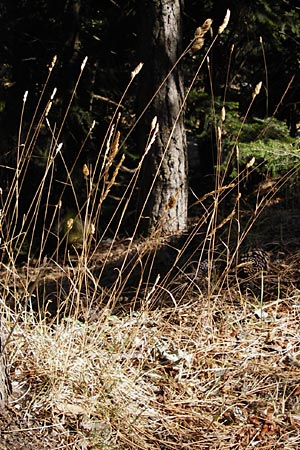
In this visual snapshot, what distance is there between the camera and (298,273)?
3807 millimetres

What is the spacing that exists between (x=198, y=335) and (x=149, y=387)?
49 cm

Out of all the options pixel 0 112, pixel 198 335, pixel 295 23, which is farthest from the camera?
pixel 0 112

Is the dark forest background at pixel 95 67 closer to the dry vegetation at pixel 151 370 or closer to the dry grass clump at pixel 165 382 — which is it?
the dry vegetation at pixel 151 370

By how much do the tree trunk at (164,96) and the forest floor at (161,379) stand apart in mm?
1916

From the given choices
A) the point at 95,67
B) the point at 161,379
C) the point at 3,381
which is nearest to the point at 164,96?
the point at 95,67

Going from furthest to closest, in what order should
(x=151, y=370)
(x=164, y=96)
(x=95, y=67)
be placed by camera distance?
(x=95, y=67) < (x=164, y=96) < (x=151, y=370)

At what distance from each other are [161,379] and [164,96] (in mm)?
2894

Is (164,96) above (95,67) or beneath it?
beneath

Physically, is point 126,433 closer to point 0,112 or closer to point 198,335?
point 198,335

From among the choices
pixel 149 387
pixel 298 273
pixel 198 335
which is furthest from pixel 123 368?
pixel 298 273

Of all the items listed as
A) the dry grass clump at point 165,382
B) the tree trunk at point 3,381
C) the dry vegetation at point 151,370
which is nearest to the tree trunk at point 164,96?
the dry vegetation at point 151,370

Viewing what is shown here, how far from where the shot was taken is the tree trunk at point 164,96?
5211mm

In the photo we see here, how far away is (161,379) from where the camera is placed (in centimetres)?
295

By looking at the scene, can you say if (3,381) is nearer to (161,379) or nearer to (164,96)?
(161,379)
